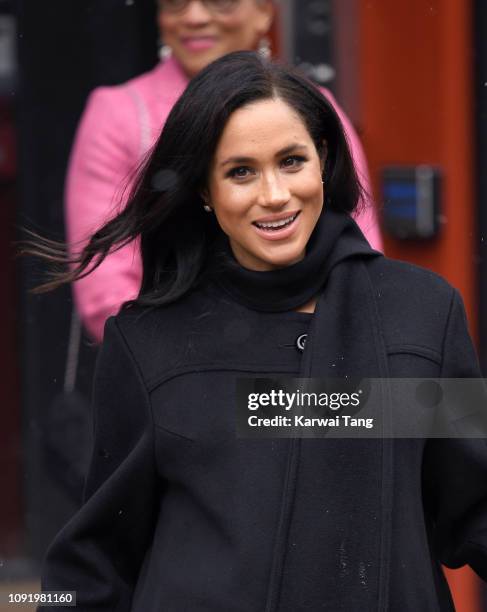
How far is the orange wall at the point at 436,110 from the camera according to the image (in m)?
4.43

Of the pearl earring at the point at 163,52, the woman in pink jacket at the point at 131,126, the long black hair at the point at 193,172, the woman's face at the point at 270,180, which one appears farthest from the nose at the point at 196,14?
the woman's face at the point at 270,180

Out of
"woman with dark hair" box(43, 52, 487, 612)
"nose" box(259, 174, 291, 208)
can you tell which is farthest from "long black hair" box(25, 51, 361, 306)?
"nose" box(259, 174, 291, 208)

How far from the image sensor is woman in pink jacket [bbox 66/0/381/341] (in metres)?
3.52

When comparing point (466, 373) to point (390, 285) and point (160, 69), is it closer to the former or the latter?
point (390, 285)

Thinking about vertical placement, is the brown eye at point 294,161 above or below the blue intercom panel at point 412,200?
above

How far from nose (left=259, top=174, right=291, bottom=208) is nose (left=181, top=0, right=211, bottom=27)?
49.4 inches

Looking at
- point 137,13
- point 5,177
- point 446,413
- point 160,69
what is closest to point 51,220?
point 5,177

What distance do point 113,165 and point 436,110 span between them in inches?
48.5

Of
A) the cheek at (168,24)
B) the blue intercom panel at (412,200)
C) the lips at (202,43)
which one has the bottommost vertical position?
the blue intercom panel at (412,200)

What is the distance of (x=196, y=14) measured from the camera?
3734mm

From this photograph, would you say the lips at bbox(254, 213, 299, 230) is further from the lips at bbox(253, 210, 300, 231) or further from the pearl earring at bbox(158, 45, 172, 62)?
the pearl earring at bbox(158, 45, 172, 62)

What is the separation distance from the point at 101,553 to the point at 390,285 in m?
0.71

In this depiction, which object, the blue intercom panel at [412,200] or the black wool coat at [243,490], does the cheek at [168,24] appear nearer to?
the blue intercom panel at [412,200]

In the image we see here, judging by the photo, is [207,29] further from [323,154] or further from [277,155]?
[277,155]
